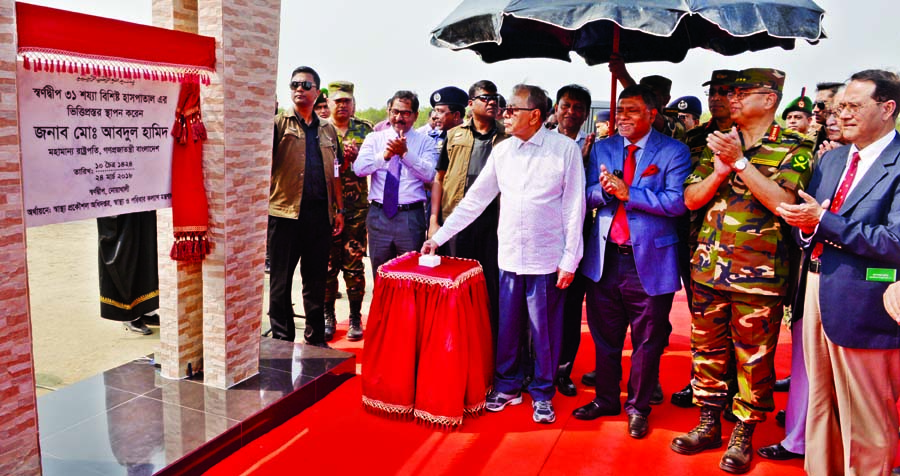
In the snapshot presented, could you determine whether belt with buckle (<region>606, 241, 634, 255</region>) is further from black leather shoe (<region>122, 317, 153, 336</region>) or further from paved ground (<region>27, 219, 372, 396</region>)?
black leather shoe (<region>122, 317, 153, 336</region>)

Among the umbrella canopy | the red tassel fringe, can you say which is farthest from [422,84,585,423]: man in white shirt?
the red tassel fringe

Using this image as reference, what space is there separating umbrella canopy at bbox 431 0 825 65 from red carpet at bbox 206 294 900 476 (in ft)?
6.77

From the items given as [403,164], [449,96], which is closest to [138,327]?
[403,164]

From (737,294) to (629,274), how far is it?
539 mm

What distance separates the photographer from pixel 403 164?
171 inches

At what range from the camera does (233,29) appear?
3191mm

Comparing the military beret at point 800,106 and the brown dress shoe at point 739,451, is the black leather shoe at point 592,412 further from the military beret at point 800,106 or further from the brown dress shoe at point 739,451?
the military beret at point 800,106

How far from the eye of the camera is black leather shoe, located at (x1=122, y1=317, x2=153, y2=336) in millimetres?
5012

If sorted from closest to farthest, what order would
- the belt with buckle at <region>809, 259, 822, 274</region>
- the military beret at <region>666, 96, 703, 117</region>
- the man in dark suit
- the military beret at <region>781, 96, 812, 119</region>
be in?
1. the man in dark suit
2. the belt with buckle at <region>809, 259, 822, 274</region>
3. the military beret at <region>666, 96, 703, 117</region>
4. the military beret at <region>781, 96, 812, 119</region>

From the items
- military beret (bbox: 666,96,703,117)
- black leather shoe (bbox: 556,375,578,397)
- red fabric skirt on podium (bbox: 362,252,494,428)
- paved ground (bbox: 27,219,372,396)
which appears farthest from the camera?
military beret (bbox: 666,96,703,117)

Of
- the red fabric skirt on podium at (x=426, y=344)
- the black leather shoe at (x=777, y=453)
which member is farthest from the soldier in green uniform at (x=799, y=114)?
the red fabric skirt on podium at (x=426, y=344)

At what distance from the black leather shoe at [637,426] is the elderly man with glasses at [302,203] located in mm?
2212

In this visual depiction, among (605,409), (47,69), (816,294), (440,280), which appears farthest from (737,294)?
(47,69)

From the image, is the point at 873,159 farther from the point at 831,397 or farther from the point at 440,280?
the point at 440,280
